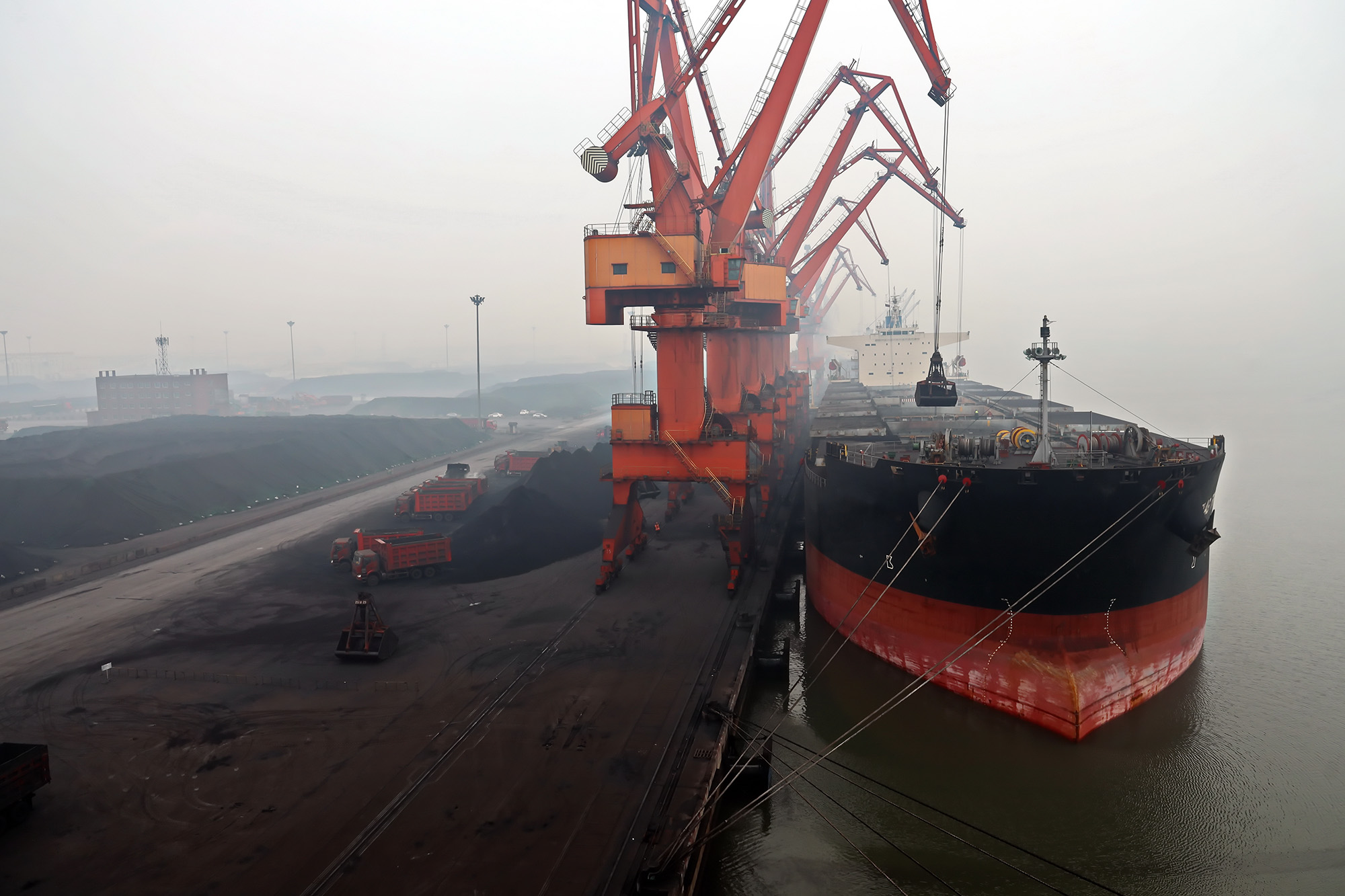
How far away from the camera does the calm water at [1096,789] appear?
10.9m

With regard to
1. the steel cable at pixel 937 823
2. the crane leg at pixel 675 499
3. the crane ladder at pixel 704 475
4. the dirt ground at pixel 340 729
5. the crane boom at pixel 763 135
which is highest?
the crane boom at pixel 763 135

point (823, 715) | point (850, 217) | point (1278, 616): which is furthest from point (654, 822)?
point (850, 217)

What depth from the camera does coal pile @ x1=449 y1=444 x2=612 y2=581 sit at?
2489 centimetres

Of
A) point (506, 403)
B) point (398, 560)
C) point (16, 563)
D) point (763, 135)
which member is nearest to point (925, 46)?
point (763, 135)

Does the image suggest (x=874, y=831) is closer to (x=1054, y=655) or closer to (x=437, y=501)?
(x=1054, y=655)

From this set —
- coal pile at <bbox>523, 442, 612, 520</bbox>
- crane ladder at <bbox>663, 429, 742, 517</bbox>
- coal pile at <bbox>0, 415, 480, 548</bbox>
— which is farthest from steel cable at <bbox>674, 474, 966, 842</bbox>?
coal pile at <bbox>0, 415, 480, 548</bbox>

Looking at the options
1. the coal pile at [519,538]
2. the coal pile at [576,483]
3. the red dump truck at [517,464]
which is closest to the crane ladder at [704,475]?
the coal pile at [519,538]

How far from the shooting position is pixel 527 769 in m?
12.0

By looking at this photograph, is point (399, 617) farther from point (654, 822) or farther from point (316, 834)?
point (654, 822)

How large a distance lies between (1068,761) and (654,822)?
828 cm

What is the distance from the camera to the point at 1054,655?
1452 cm

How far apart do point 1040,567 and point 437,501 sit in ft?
89.2

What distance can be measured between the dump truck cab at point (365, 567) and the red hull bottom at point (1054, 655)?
16.0 meters

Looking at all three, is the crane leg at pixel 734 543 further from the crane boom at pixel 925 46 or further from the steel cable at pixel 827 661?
the crane boom at pixel 925 46
